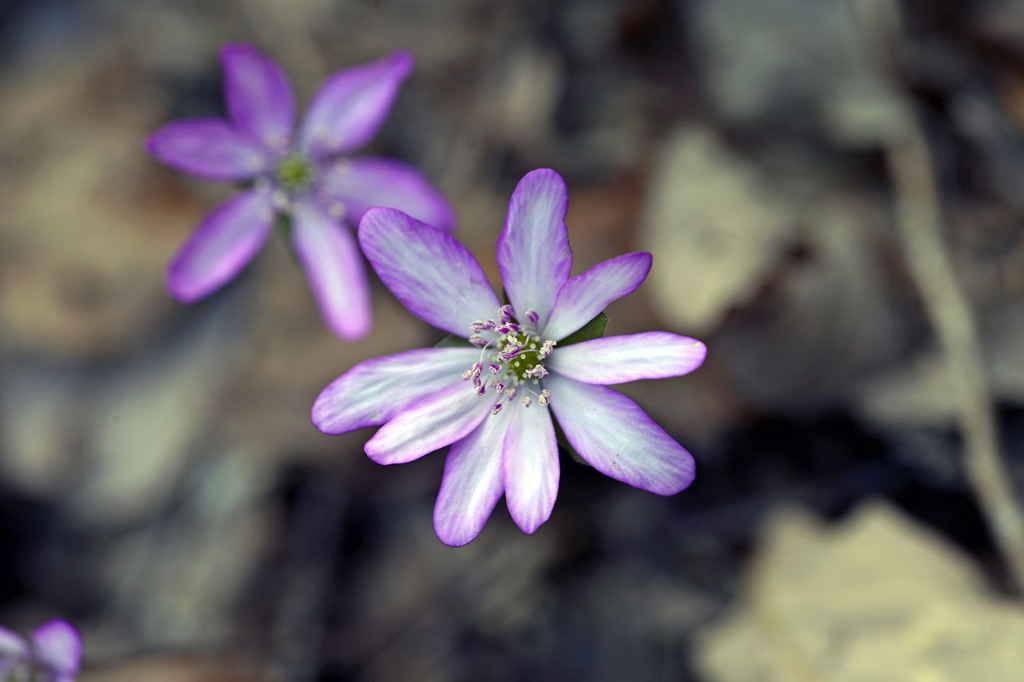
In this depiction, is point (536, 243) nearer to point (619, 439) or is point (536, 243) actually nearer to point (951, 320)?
point (619, 439)

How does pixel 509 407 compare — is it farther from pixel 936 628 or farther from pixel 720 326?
pixel 936 628

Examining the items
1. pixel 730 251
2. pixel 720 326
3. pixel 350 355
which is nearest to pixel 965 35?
pixel 730 251

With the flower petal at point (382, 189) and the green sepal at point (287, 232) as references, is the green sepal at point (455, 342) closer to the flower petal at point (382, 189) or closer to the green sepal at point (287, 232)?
the flower petal at point (382, 189)

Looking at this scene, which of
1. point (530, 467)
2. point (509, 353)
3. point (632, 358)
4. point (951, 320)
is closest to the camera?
point (632, 358)

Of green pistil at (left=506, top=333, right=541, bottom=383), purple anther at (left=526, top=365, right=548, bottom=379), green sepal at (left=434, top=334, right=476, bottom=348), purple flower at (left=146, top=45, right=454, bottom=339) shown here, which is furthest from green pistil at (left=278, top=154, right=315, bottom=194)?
purple anther at (left=526, top=365, right=548, bottom=379)

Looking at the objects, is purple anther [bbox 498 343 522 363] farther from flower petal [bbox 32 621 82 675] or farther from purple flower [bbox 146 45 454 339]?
flower petal [bbox 32 621 82 675]

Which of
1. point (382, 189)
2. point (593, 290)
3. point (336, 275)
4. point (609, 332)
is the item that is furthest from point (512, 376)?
point (382, 189)
